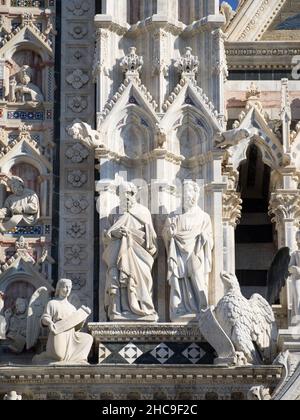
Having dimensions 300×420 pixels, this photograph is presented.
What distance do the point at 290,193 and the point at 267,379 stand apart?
117 inches

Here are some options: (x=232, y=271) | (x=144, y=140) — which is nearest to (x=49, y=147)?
(x=144, y=140)

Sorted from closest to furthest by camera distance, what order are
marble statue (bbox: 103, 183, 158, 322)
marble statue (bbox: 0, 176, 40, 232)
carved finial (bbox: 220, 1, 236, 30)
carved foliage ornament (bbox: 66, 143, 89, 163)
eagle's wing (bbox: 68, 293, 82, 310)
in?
marble statue (bbox: 103, 183, 158, 322), eagle's wing (bbox: 68, 293, 82, 310), marble statue (bbox: 0, 176, 40, 232), carved foliage ornament (bbox: 66, 143, 89, 163), carved finial (bbox: 220, 1, 236, 30)

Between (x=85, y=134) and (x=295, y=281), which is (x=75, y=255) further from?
(x=295, y=281)

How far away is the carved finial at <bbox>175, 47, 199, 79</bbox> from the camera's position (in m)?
21.8

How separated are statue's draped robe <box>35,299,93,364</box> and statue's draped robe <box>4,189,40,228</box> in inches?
59.7

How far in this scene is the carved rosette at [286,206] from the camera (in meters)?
22.0

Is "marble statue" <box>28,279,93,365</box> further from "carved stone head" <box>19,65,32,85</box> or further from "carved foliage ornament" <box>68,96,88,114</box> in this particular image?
"carved stone head" <box>19,65,32,85</box>

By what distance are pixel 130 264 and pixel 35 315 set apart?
1.10m

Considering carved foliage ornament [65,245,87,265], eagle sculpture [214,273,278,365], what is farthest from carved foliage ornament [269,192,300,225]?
carved foliage ornament [65,245,87,265]

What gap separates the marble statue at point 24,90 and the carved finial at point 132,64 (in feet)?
3.41

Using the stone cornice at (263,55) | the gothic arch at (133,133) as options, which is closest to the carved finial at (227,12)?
the stone cornice at (263,55)

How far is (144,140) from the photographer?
71.3ft

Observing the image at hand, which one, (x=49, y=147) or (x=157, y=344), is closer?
(x=157, y=344)
